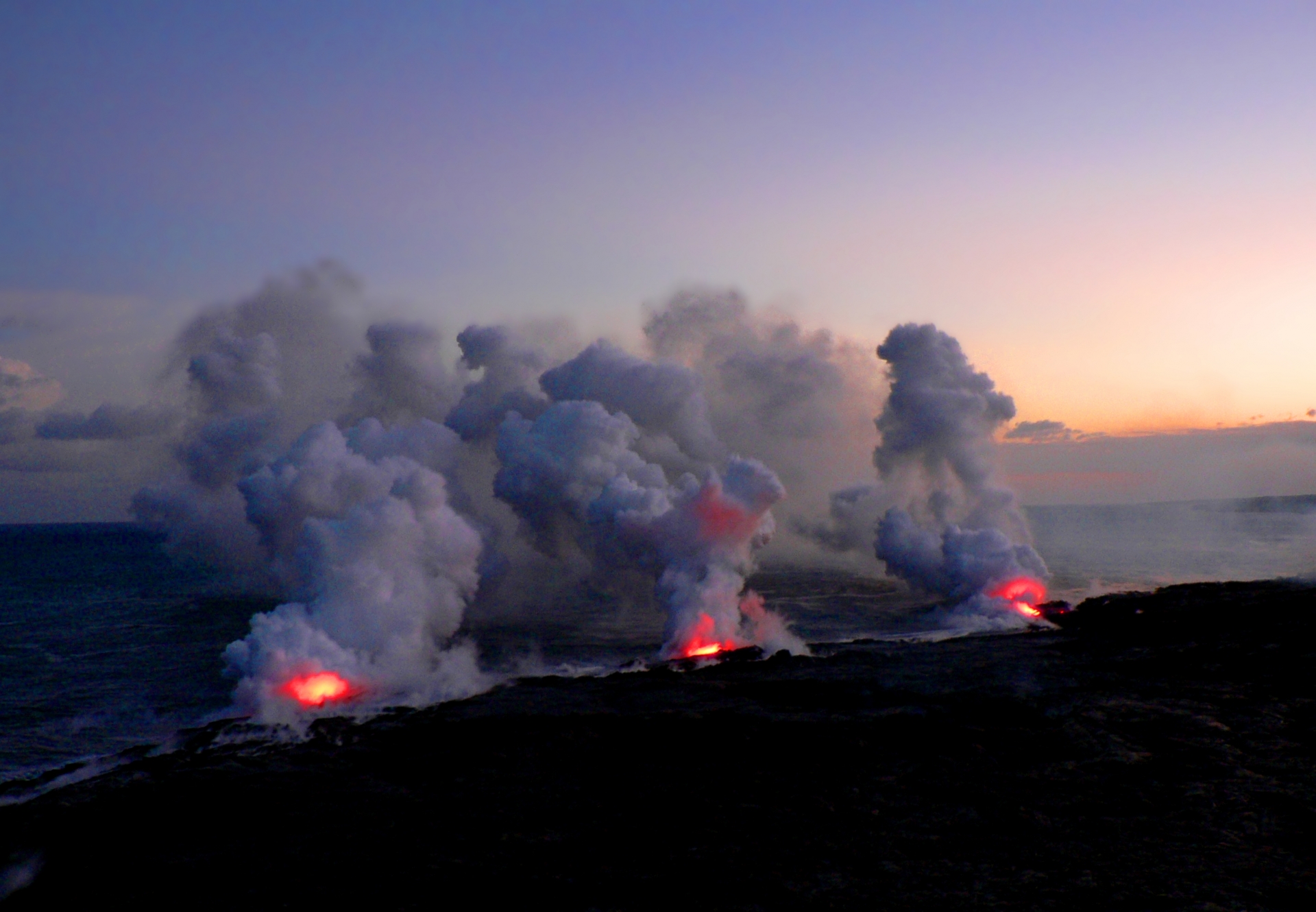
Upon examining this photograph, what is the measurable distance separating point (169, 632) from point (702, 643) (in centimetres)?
5245

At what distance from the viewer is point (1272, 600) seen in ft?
205

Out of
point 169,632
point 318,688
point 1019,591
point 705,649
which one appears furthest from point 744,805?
point 169,632

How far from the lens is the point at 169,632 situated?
7681 centimetres

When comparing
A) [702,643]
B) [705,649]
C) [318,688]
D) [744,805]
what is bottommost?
[705,649]

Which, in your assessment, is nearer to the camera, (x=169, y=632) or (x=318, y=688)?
(x=318, y=688)

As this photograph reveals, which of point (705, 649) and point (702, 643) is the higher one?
point (702, 643)

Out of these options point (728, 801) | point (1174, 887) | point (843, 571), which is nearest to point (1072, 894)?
point (1174, 887)

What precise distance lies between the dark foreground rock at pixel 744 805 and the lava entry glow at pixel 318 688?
584 centimetres

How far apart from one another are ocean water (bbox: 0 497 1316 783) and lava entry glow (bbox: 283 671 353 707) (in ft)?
16.6

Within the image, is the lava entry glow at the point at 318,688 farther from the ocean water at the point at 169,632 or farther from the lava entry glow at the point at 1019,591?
the lava entry glow at the point at 1019,591

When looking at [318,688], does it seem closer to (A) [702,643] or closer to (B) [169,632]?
(A) [702,643]

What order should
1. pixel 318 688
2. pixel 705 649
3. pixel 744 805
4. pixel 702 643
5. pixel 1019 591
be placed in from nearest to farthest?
1. pixel 744 805
2. pixel 318 688
3. pixel 705 649
4. pixel 702 643
5. pixel 1019 591

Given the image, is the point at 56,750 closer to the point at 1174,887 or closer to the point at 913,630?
the point at 1174,887

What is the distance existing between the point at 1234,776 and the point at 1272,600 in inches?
1717
